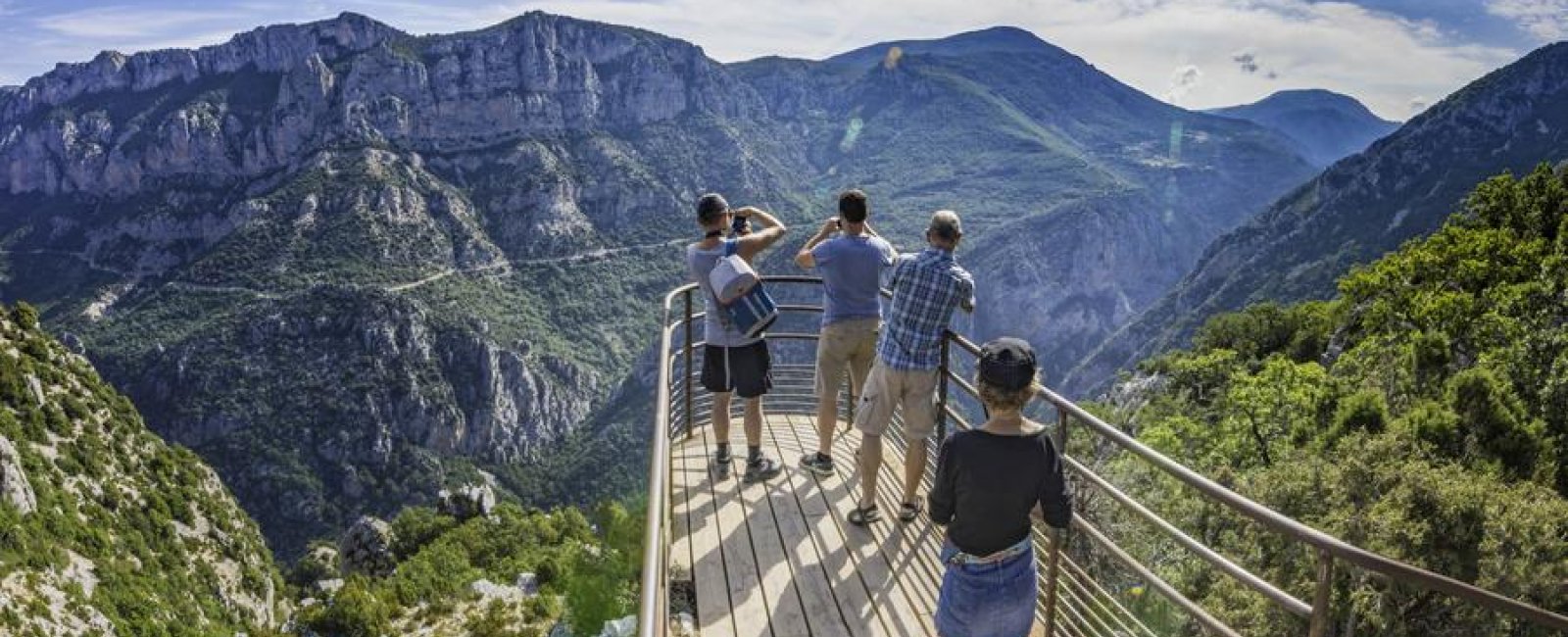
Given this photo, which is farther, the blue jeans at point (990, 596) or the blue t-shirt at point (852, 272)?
the blue t-shirt at point (852, 272)

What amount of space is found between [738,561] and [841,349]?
1.84 meters

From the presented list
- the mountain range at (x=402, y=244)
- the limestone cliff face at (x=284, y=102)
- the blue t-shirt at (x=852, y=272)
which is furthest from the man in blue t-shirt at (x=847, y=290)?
the limestone cliff face at (x=284, y=102)

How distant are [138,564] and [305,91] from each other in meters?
137

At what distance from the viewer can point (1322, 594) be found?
261cm

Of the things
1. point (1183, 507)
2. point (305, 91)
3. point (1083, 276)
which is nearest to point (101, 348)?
point (305, 91)

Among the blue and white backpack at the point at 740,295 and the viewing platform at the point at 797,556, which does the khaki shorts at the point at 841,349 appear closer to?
the blue and white backpack at the point at 740,295

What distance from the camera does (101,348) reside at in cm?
11100

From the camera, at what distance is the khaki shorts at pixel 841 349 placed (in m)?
6.40

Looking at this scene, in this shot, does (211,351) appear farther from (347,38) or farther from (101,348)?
(347,38)

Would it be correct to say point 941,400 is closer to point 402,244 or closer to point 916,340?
point 916,340

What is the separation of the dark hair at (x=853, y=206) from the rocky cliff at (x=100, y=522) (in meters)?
37.8

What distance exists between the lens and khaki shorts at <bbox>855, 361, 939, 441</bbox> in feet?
18.4

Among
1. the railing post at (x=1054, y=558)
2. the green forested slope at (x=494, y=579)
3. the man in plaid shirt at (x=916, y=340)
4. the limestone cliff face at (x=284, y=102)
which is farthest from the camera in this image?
the limestone cliff face at (x=284, y=102)

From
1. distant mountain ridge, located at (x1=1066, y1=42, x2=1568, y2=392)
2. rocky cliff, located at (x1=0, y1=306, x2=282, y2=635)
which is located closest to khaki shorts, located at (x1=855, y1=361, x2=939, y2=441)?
rocky cliff, located at (x1=0, y1=306, x2=282, y2=635)
